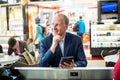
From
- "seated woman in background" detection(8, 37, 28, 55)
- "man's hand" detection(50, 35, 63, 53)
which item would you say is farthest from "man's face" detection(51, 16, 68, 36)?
"seated woman in background" detection(8, 37, 28, 55)

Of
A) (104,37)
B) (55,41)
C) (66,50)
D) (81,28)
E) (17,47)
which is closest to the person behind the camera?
(55,41)

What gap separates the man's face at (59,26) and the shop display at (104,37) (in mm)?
8095

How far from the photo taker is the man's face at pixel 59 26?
10.5 ft

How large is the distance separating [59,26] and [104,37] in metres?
8.21

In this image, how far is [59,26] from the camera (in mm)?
3178

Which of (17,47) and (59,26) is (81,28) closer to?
(17,47)

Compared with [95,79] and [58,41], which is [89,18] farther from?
[95,79]

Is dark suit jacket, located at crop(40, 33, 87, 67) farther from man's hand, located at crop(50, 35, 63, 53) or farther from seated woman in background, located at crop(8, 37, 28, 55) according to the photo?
seated woman in background, located at crop(8, 37, 28, 55)

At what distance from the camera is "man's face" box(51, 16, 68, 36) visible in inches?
125

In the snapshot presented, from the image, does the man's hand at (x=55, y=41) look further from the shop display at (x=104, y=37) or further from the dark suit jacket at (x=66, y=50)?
the shop display at (x=104, y=37)

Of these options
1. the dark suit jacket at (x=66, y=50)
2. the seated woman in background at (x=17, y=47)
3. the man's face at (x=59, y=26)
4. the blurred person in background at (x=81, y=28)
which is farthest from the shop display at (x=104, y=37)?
the man's face at (x=59, y=26)

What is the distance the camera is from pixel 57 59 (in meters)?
3.25

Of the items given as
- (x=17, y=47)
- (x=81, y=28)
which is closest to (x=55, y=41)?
(x=17, y=47)

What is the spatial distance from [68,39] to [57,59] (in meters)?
0.28
